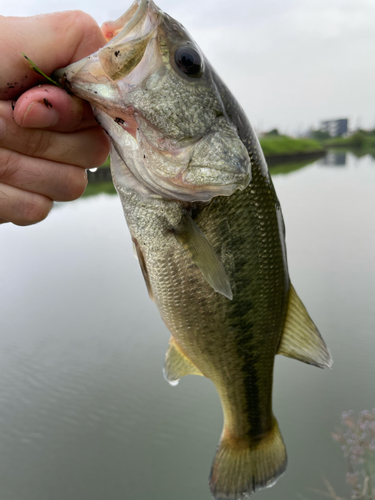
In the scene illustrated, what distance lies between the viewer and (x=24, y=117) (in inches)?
35.3

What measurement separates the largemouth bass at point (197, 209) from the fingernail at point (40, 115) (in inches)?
3.0

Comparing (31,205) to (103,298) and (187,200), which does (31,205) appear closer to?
(187,200)

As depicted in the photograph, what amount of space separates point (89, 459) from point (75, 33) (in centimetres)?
425

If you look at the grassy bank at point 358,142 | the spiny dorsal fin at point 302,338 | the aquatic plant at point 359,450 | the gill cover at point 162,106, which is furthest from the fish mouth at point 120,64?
the grassy bank at point 358,142

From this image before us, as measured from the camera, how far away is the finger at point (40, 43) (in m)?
0.88

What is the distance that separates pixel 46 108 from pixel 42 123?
0.04m

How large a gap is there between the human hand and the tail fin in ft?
4.11

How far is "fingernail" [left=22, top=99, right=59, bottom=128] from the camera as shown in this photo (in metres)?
0.88

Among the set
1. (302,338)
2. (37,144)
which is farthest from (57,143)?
(302,338)

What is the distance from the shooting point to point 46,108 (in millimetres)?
895

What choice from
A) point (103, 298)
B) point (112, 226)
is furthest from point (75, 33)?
point (112, 226)

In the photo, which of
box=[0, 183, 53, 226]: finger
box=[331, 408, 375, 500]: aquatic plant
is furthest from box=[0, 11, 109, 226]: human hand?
box=[331, 408, 375, 500]: aquatic plant

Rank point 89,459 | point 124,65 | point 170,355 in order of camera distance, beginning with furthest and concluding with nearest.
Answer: point 89,459, point 170,355, point 124,65

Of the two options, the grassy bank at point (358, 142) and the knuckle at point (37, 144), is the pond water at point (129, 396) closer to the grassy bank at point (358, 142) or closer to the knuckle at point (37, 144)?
the knuckle at point (37, 144)
